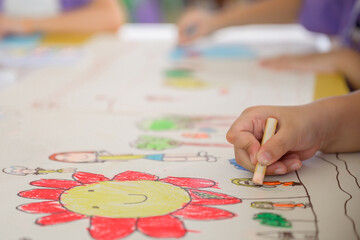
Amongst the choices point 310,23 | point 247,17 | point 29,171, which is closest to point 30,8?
point 247,17

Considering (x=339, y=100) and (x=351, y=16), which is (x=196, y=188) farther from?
(x=351, y=16)

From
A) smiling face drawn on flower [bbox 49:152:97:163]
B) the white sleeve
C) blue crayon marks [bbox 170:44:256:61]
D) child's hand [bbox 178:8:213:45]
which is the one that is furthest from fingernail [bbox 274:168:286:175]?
the white sleeve

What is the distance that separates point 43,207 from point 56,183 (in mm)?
60

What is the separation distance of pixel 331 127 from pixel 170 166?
191 millimetres

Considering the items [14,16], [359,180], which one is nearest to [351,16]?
[359,180]

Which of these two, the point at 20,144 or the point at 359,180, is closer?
the point at 359,180

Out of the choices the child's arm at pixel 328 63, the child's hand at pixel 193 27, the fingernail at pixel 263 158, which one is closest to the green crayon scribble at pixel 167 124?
the fingernail at pixel 263 158

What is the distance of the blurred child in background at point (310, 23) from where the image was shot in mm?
1007

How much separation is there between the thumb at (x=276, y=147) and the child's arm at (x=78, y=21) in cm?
91

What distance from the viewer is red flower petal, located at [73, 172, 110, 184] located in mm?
556

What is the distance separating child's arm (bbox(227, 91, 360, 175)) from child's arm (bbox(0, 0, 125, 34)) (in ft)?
2.87

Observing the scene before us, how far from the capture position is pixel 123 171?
0.58 meters

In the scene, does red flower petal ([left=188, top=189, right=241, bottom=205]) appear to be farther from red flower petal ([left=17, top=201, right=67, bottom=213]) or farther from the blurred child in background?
the blurred child in background

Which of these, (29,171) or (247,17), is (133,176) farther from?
(247,17)
